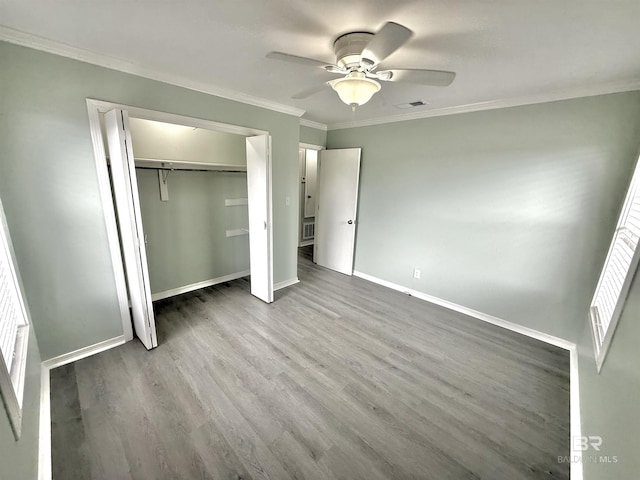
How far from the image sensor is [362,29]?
1425mm

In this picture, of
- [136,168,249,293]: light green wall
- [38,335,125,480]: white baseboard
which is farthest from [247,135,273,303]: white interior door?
[38,335,125,480]: white baseboard

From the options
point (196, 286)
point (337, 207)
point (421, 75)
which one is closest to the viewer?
point (421, 75)

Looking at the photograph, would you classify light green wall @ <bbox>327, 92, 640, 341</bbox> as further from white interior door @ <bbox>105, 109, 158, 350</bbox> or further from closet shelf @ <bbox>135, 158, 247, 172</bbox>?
white interior door @ <bbox>105, 109, 158, 350</bbox>

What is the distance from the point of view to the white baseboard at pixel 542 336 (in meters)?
1.62

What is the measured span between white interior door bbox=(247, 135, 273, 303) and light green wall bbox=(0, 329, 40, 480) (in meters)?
1.93

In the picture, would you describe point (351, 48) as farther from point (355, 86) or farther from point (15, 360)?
point (15, 360)

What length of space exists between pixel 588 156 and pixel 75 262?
4391 mm

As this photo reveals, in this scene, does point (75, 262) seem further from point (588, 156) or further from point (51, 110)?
point (588, 156)

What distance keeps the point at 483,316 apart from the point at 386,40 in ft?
9.93

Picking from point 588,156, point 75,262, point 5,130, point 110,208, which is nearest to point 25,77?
point 5,130

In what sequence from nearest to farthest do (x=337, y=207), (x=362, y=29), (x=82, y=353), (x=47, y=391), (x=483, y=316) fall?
(x=362, y=29), (x=47, y=391), (x=82, y=353), (x=483, y=316), (x=337, y=207)

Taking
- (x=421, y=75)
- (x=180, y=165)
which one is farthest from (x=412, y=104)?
(x=180, y=165)

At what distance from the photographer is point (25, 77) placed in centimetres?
167

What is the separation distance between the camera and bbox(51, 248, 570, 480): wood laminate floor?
1.45m
